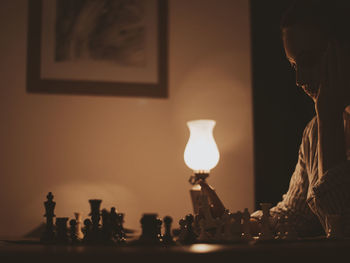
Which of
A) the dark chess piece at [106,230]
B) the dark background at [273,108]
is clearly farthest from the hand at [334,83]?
the dark background at [273,108]

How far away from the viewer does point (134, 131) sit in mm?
2916

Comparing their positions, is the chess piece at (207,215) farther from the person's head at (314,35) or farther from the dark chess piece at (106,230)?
the person's head at (314,35)

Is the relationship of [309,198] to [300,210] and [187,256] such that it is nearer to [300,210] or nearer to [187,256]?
[300,210]

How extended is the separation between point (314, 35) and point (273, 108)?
1.67m

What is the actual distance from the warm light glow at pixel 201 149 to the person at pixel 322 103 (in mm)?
501

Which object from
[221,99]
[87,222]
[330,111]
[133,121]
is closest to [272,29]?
[221,99]

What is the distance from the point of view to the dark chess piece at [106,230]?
987mm

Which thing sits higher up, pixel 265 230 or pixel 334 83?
pixel 334 83

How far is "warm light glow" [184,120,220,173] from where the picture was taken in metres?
2.07

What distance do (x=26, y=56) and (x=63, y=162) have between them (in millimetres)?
725

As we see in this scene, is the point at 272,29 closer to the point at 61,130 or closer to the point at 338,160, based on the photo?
the point at 61,130

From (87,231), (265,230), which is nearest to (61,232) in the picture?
(87,231)

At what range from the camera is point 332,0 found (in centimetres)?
143

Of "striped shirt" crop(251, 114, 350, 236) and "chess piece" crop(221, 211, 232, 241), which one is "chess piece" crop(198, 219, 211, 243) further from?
"striped shirt" crop(251, 114, 350, 236)
